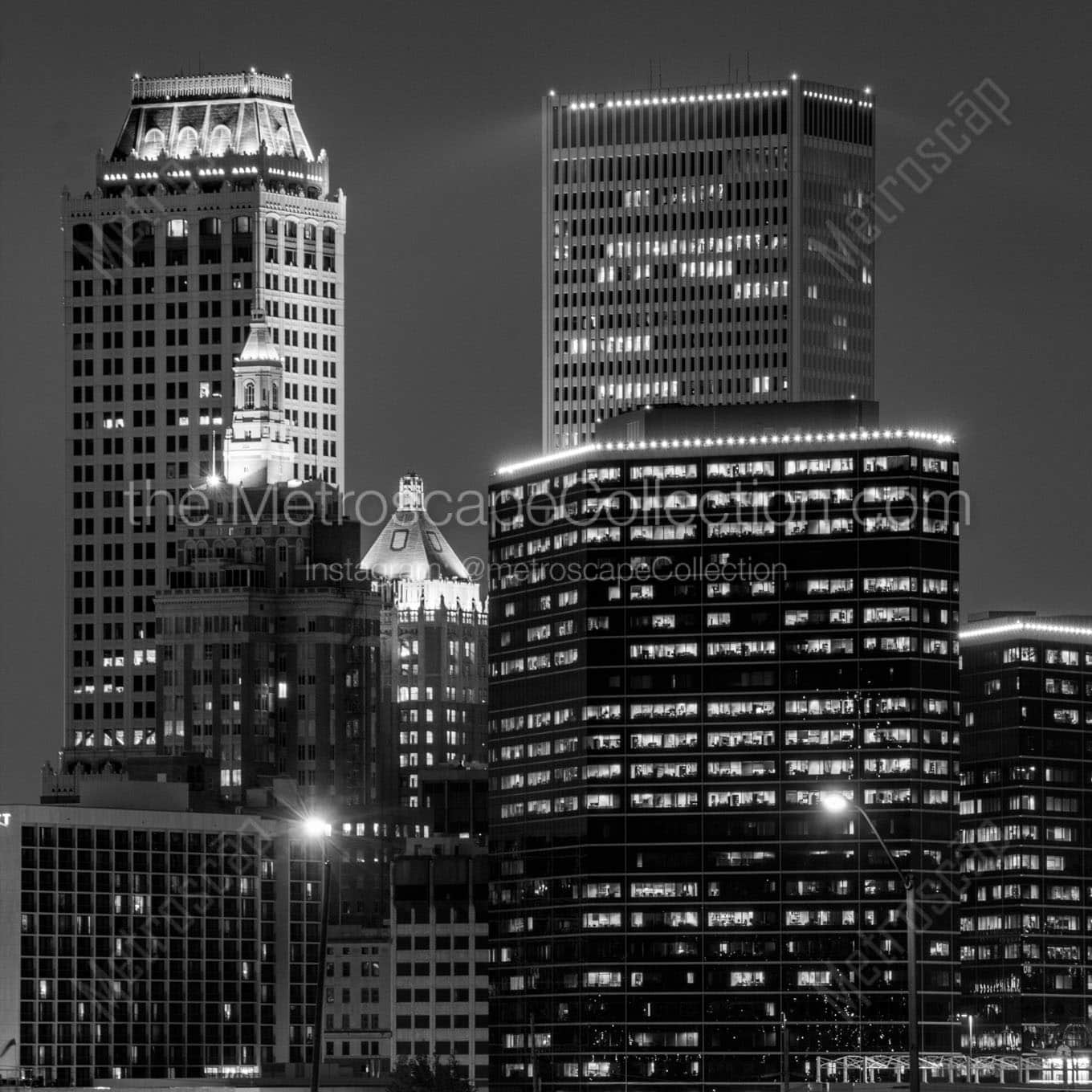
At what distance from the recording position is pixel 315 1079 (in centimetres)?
18162

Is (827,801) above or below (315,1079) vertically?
above

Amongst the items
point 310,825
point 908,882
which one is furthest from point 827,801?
point 310,825

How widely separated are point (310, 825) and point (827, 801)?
1042 inches

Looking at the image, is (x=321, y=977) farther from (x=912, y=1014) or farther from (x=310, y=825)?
(x=912, y=1014)

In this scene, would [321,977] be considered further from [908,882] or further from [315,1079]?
[908,882]

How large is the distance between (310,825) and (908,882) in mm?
28302

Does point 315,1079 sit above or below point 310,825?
below

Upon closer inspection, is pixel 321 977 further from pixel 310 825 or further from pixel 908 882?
pixel 908 882

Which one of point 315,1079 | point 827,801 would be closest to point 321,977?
point 315,1079

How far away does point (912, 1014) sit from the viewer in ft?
580

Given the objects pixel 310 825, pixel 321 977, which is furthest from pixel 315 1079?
pixel 310 825

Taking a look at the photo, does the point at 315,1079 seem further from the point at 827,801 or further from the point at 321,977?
the point at 827,801

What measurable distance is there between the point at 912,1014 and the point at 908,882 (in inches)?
312

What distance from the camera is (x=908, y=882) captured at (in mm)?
172750
